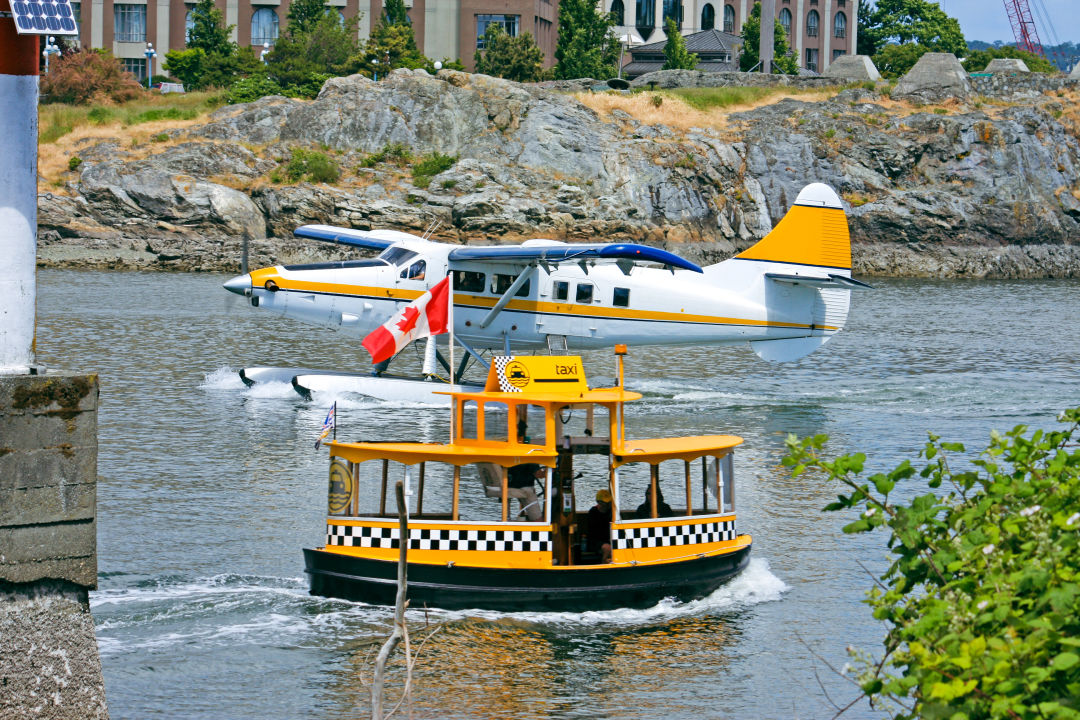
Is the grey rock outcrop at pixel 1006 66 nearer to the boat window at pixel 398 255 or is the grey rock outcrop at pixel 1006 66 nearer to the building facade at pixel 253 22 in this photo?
the building facade at pixel 253 22

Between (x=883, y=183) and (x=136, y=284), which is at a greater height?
(x=883, y=183)

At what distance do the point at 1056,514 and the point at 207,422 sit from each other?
1955 centimetres

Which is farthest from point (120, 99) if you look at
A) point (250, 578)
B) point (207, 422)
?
point (250, 578)

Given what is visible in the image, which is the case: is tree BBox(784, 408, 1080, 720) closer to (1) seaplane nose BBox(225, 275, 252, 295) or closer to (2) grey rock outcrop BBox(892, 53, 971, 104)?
(1) seaplane nose BBox(225, 275, 252, 295)

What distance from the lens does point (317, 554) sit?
512 inches

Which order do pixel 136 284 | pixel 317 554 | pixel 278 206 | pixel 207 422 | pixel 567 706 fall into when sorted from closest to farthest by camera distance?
1. pixel 567 706
2. pixel 317 554
3. pixel 207 422
4. pixel 136 284
5. pixel 278 206

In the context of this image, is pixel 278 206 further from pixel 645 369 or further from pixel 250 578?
pixel 250 578

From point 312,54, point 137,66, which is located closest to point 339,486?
point 312,54

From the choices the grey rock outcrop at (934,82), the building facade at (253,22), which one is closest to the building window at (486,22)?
the building facade at (253,22)

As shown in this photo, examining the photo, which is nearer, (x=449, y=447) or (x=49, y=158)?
(x=449, y=447)

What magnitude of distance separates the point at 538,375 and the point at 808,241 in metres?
15.4

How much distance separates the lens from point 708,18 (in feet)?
414

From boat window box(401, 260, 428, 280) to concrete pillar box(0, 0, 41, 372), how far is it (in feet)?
56.0

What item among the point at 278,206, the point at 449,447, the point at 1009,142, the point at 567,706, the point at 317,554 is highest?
the point at 1009,142
